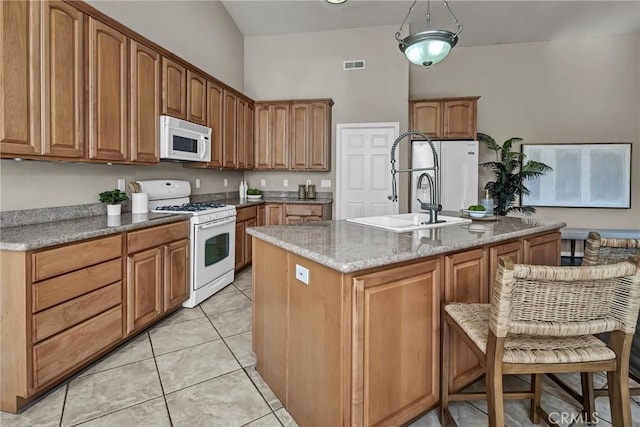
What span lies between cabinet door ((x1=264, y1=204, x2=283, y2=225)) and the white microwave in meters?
1.23

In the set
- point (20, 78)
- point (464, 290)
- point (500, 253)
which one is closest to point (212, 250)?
point (20, 78)

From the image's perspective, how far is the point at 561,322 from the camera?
1.12 meters

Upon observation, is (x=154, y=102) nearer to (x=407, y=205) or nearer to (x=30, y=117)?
(x=30, y=117)

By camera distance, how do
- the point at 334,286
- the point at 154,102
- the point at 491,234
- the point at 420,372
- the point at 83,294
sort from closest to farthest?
the point at 334,286, the point at 420,372, the point at 491,234, the point at 83,294, the point at 154,102

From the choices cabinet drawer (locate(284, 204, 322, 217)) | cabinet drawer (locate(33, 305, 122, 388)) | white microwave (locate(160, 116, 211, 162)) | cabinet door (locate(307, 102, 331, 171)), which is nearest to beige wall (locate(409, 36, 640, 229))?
cabinet door (locate(307, 102, 331, 171))

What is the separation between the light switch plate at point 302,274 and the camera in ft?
4.72

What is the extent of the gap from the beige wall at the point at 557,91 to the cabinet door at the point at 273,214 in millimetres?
3115

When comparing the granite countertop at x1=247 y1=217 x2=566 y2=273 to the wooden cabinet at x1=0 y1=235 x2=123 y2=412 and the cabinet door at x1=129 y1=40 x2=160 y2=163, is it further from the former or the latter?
the cabinet door at x1=129 y1=40 x2=160 y2=163

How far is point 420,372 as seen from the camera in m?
1.50

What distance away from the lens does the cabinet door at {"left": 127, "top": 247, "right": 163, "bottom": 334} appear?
2.32 meters

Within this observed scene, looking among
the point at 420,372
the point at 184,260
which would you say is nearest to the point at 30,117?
the point at 184,260

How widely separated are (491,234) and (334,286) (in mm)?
1009

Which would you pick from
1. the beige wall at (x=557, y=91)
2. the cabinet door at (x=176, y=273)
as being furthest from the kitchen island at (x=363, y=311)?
the beige wall at (x=557, y=91)

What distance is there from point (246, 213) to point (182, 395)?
8.67 ft
